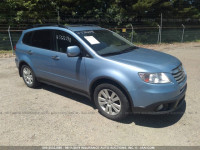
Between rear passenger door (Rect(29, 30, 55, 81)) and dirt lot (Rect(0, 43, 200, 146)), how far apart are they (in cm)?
64

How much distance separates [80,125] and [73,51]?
1.38 metres

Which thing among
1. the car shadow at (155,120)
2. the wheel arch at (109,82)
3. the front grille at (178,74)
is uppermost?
the front grille at (178,74)

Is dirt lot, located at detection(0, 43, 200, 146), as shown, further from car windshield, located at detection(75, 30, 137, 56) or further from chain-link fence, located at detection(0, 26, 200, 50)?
chain-link fence, located at detection(0, 26, 200, 50)

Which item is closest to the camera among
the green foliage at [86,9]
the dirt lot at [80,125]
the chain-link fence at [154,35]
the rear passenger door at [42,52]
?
the dirt lot at [80,125]

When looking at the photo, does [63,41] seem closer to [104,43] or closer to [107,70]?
[104,43]

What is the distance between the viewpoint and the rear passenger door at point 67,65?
363cm

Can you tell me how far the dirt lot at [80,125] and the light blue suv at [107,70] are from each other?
0.36 meters

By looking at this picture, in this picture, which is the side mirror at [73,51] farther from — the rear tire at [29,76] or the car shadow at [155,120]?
the rear tire at [29,76]

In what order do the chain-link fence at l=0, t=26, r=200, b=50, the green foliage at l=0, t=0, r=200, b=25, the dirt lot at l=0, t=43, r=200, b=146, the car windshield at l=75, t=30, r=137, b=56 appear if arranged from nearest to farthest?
the dirt lot at l=0, t=43, r=200, b=146 < the car windshield at l=75, t=30, r=137, b=56 < the green foliage at l=0, t=0, r=200, b=25 < the chain-link fence at l=0, t=26, r=200, b=50

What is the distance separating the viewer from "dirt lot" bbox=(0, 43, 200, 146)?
2.88 metres

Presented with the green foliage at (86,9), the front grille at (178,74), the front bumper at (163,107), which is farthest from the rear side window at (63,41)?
the green foliage at (86,9)

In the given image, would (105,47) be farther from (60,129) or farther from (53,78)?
(60,129)

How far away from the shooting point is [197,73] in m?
6.32

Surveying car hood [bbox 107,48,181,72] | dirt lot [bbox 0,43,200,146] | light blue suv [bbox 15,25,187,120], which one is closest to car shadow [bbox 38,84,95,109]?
dirt lot [bbox 0,43,200,146]
